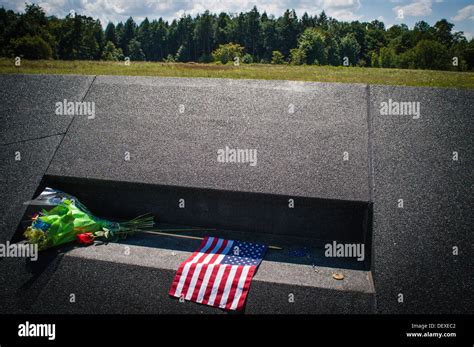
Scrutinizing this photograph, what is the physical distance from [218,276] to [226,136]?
83.8 inches

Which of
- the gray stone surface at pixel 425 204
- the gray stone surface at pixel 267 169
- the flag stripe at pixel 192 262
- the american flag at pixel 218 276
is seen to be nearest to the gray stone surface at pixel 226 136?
the gray stone surface at pixel 267 169

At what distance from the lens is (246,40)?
68.3 metres

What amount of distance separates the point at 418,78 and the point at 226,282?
646cm

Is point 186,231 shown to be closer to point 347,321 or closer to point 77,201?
point 77,201

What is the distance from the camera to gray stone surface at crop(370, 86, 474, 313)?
12.5ft

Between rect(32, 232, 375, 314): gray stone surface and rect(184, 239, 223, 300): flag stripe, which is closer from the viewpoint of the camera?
rect(32, 232, 375, 314): gray stone surface

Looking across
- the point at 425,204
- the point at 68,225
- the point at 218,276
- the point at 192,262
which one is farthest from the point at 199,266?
A: the point at 425,204

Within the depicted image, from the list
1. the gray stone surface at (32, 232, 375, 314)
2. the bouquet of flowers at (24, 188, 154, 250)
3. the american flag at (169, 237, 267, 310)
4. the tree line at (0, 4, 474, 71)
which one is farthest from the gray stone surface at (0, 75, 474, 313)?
the tree line at (0, 4, 474, 71)

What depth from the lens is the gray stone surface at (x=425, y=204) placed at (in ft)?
12.5

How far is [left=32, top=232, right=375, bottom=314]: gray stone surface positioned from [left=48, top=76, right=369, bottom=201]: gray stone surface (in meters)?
0.94

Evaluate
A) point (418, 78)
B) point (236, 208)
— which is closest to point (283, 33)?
point (418, 78)

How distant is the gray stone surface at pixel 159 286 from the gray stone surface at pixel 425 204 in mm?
359

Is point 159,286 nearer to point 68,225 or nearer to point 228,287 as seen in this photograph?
point 228,287

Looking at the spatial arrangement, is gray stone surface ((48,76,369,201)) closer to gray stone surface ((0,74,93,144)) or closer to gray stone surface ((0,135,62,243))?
gray stone surface ((0,135,62,243))
